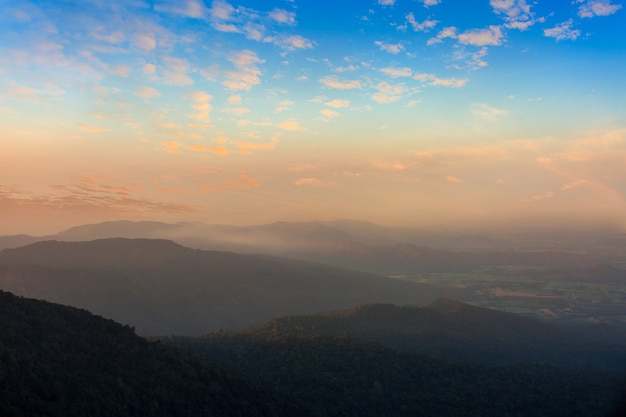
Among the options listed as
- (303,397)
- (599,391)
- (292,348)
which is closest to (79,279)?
(292,348)

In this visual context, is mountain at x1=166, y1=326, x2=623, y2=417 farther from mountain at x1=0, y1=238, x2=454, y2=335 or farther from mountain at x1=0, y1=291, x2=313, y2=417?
mountain at x1=0, y1=238, x2=454, y2=335

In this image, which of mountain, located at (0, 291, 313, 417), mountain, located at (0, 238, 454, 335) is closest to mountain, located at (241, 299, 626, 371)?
mountain, located at (0, 291, 313, 417)

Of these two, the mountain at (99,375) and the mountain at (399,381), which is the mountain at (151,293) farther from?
the mountain at (99,375)

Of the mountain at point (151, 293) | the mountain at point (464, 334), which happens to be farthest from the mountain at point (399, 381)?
the mountain at point (151, 293)

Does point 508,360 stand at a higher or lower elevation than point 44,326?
lower

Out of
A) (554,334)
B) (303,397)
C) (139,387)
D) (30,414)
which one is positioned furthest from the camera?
(554,334)

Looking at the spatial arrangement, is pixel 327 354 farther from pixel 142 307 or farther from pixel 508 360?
pixel 142 307
